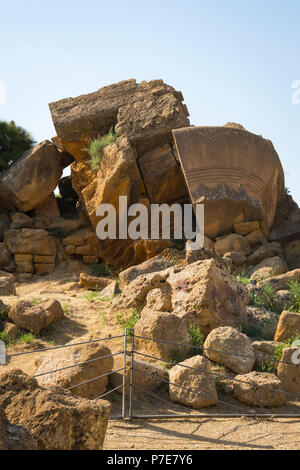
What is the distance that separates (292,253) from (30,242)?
17.5ft

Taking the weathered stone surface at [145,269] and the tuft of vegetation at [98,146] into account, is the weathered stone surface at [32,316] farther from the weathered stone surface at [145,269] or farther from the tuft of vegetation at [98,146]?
the tuft of vegetation at [98,146]

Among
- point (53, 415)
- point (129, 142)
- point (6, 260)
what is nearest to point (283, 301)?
point (129, 142)

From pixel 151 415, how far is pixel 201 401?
0.53 metres

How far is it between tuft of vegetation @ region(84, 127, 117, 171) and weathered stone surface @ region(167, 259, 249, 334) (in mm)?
4584

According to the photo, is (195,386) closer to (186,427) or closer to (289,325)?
(186,427)

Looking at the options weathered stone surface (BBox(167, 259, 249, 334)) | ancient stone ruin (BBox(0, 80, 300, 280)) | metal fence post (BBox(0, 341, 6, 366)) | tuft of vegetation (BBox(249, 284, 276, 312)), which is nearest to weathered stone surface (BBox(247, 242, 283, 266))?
ancient stone ruin (BBox(0, 80, 300, 280))

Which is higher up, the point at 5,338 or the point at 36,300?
the point at 36,300

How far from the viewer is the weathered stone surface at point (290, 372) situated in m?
4.93

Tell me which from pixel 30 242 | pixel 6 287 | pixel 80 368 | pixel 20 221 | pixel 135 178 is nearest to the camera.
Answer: pixel 80 368

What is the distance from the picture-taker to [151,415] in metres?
4.19

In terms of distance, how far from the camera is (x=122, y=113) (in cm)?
1056

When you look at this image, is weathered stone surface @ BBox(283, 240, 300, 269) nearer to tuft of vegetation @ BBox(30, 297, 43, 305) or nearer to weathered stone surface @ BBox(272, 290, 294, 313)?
weathered stone surface @ BBox(272, 290, 294, 313)

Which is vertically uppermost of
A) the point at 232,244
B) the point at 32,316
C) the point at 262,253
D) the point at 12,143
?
the point at 12,143

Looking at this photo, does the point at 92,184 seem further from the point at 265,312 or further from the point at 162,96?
the point at 265,312
